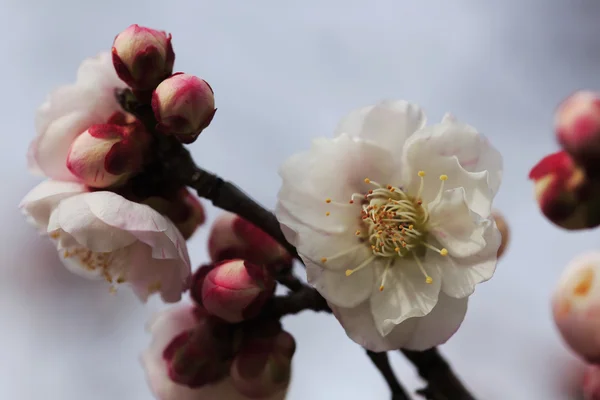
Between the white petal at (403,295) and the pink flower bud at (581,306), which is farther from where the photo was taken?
the pink flower bud at (581,306)

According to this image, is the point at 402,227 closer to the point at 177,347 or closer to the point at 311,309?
the point at 311,309

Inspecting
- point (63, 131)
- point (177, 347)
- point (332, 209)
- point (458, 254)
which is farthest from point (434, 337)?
point (63, 131)

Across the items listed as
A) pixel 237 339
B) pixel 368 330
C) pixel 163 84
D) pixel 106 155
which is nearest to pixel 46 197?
pixel 106 155

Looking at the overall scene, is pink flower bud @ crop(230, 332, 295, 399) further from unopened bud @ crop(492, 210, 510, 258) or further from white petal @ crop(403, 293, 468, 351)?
unopened bud @ crop(492, 210, 510, 258)

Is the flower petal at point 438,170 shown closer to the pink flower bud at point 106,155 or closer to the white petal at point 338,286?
the white petal at point 338,286

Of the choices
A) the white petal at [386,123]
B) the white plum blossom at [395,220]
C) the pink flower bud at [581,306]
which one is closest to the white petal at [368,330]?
the white plum blossom at [395,220]

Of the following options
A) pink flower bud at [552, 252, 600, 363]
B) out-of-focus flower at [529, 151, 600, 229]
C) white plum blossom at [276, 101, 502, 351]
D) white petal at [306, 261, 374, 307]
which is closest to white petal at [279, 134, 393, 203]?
white plum blossom at [276, 101, 502, 351]
